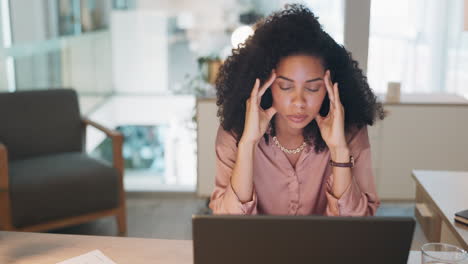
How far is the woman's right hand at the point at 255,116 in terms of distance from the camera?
1767 mm

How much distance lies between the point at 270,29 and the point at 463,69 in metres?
2.31

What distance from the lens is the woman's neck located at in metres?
1.90

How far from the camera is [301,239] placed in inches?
44.1

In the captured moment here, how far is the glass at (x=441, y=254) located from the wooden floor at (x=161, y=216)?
1870 mm

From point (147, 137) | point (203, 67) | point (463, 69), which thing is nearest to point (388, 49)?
point (463, 69)

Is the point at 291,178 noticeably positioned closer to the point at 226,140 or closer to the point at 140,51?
the point at 226,140

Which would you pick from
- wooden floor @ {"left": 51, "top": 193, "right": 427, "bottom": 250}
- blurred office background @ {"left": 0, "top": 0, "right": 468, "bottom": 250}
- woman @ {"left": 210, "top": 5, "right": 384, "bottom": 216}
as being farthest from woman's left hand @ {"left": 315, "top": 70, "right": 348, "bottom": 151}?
blurred office background @ {"left": 0, "top": 0, "right": 468, "bottom": 250}

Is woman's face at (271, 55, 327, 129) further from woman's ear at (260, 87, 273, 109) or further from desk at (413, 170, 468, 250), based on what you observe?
desk at (413, 170, 468, 250)

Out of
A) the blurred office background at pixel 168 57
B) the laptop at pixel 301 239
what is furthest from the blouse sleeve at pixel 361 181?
the blurred office background at pixel 168 57

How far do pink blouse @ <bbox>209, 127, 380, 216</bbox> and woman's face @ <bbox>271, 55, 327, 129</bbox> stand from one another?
5.8 inches

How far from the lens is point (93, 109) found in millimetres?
4230

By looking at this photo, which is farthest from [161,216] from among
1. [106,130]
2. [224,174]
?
[224,174]

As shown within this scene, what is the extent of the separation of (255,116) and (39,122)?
88.4 inches

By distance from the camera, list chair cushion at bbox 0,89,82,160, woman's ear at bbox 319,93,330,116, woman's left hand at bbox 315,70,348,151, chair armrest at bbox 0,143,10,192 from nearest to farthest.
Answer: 1. woman's left hand at bbox 315,70,348,151
2. woman's ear at bbox 319,93,330,116
3. chair armrest at bbox 0,143,10,192
4. chair cushion at bbox 0,89,82,160
